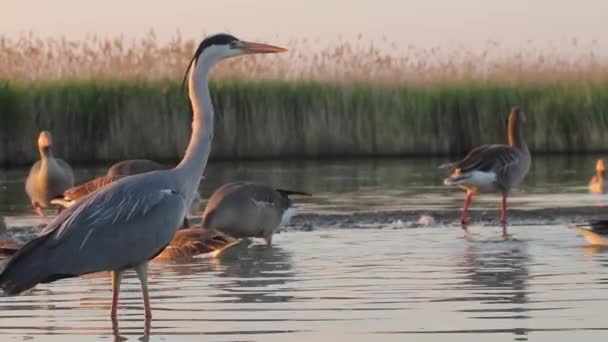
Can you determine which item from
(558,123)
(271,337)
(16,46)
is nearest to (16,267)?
(271,337)

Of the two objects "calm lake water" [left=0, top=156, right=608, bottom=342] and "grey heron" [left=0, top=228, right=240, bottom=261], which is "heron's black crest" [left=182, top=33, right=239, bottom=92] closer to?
"calm lake water" [left=0, top=156, right=608, bottom=342]

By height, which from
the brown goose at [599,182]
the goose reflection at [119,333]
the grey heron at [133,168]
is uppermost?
the grey heron at [133,168]

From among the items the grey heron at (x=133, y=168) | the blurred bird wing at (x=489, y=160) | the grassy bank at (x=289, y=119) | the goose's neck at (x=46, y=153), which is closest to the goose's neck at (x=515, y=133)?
the blurred bird wing at (x=489, y=160)

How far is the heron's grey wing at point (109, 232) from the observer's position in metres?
9.16

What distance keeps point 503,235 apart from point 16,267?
6.44 m

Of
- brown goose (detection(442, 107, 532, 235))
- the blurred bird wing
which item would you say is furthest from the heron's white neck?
the blurred bird wing

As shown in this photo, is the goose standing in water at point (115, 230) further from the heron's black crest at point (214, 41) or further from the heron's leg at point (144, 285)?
the heron's black crest at point (214, 41)

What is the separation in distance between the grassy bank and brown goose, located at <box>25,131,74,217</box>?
6.72 metres

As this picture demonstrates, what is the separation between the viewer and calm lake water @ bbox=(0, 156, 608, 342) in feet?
29.5

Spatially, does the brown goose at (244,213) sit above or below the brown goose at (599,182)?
above

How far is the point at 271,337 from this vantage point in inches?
343

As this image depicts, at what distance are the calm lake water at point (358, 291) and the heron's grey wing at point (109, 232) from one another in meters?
0.36

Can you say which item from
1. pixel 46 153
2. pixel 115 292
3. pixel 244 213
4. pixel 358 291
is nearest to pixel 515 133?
pixel 46 153

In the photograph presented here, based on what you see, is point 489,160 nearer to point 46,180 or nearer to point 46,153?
point 46,180
